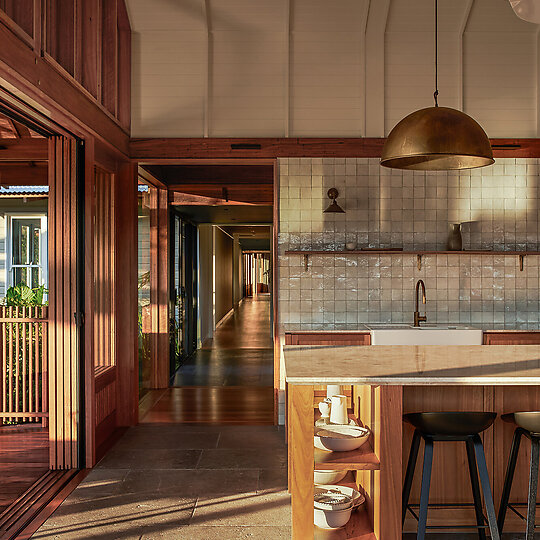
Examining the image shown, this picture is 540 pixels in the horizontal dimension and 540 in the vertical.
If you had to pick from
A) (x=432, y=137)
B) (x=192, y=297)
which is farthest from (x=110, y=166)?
(x=192, y=297)

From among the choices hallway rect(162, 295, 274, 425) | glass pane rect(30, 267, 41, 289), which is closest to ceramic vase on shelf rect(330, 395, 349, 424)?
hallway rect(162, 295, 274, 425)

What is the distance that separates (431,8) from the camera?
5055 millimetres

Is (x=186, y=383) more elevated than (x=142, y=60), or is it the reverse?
(x=142, y=60)

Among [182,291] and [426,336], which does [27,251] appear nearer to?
[182,291]

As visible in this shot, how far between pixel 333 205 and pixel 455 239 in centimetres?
110

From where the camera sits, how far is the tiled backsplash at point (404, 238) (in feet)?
17.0

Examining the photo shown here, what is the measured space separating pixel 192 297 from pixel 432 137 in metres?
6.92

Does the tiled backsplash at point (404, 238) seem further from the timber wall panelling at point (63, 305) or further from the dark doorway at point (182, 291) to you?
the dark doorway at point (182, 291)

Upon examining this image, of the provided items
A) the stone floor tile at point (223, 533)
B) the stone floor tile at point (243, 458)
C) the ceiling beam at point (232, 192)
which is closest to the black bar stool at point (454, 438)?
the stone floor tile at point (223, 533)

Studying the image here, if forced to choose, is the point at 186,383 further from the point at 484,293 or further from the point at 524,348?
the point at 524,348

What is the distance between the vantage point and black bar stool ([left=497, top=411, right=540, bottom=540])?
265cm

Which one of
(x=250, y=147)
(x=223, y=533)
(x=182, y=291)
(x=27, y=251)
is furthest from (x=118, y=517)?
(x=182, y=291)

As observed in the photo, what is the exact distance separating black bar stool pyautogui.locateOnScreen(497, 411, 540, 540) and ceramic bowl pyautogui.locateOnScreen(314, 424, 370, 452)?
705mm

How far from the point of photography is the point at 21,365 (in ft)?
16.4
